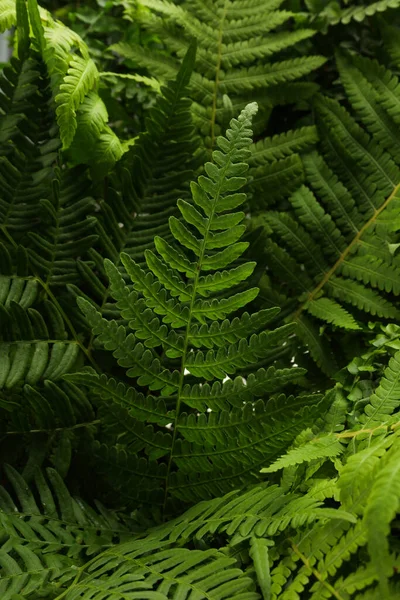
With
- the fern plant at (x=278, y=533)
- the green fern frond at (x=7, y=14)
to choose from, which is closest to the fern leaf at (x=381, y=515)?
the fern plant at (x=278, y=533)

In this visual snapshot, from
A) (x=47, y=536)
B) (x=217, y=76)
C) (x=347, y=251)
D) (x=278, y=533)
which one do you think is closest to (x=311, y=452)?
(x=278, y=533)

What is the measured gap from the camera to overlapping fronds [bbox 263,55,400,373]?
0.88 metres

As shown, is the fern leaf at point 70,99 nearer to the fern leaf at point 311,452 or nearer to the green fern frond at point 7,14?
the green fern frond at point 7,14

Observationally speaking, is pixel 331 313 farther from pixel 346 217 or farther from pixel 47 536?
pixel 47 536

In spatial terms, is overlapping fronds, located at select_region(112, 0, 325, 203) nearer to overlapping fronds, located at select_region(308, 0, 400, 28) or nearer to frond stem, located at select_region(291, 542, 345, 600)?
overlapping fronds, located at select_region(308, 0, 400, 28)

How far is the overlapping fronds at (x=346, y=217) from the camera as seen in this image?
2.87 feet

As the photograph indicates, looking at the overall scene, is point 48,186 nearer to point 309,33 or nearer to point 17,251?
point 17,251

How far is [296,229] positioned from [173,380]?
13.8 inches

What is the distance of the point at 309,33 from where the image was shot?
3.16 ft

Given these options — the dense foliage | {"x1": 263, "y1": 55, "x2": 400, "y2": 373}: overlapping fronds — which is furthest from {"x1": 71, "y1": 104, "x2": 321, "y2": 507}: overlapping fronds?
{"x1": 263, "y1": 55, "x2": 400, "y2": 373}: overlapping fronds

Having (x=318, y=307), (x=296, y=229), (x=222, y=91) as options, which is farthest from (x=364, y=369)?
(x=222, y=91)

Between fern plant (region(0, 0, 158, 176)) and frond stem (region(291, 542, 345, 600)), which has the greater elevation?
fern plant (region(0, 0, 158, 176))

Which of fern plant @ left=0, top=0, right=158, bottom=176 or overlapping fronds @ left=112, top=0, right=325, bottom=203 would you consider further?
overlapping fronds @ left=112, top=0, right=325, bottom=203

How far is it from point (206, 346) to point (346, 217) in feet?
1.21
